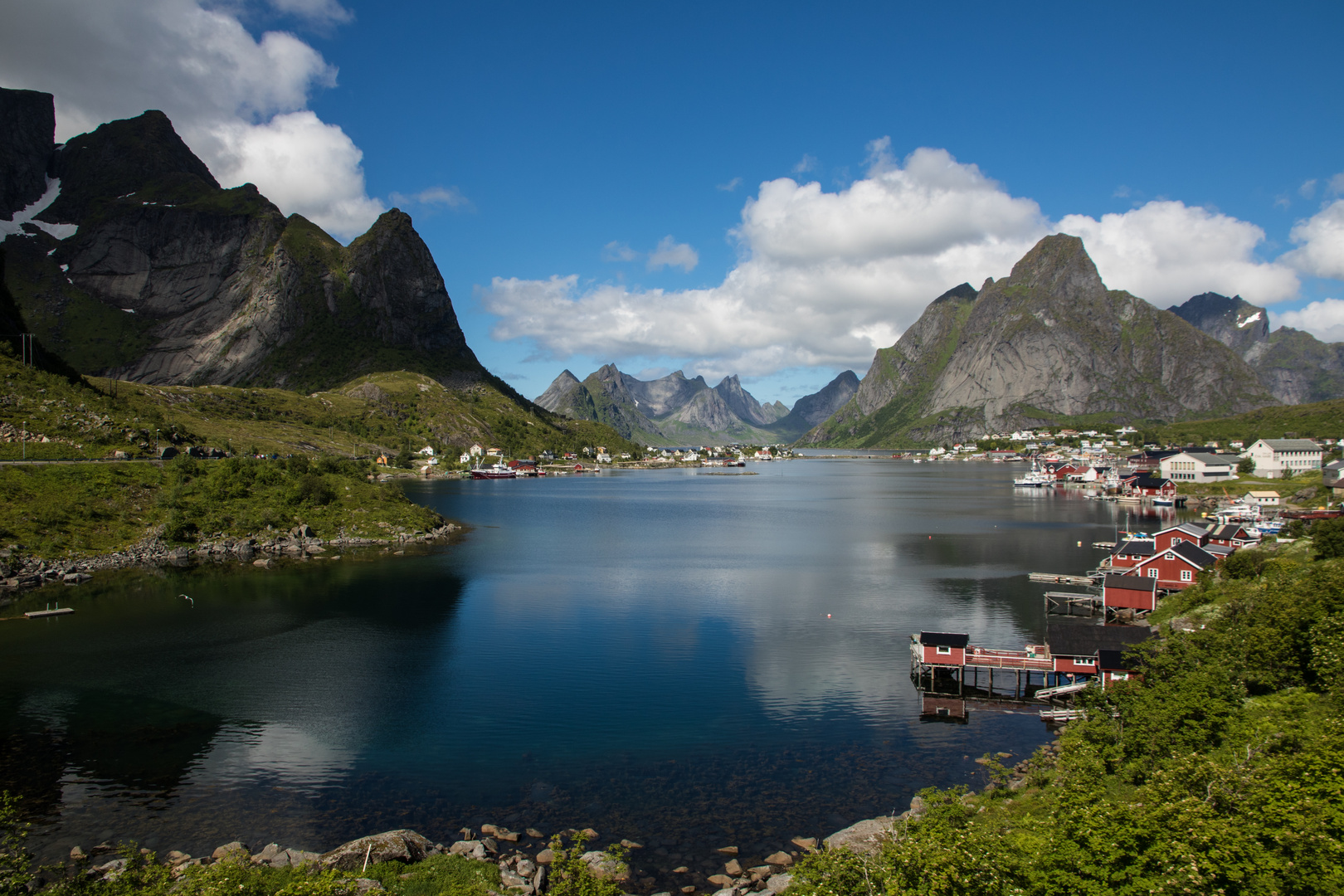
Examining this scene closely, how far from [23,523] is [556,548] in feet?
141

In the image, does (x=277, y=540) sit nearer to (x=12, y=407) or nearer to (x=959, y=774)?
(x=12, y=407)

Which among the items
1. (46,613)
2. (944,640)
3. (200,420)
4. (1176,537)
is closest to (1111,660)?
(944,640)

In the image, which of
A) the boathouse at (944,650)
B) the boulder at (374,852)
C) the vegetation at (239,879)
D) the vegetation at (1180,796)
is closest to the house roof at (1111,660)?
the vegetation at (1180,796)

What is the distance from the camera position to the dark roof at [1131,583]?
45.5 meters

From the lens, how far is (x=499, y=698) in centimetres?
3169

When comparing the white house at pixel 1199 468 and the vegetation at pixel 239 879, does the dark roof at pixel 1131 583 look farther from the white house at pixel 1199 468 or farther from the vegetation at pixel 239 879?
the white house at pixel 1199 468

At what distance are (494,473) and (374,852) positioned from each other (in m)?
161

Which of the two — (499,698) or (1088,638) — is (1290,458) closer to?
(1088,638)

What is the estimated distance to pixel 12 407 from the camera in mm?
71500

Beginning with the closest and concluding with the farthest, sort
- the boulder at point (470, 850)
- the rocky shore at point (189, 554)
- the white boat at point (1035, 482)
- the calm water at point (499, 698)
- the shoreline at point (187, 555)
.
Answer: the boulder at point (470, 850) < the calm water at point (499, 698) < the shoreline at point (187, 555) < the rocky shore at point (189, 554) < the white boat at point (1035, 482)

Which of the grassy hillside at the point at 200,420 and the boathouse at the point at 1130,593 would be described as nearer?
the boathouse at the point at 1130,593

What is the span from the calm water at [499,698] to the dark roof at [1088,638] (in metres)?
4.56

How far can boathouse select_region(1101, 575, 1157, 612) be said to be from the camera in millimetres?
45438

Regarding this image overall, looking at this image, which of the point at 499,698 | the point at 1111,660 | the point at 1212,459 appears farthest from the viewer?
the point at 1212,459
